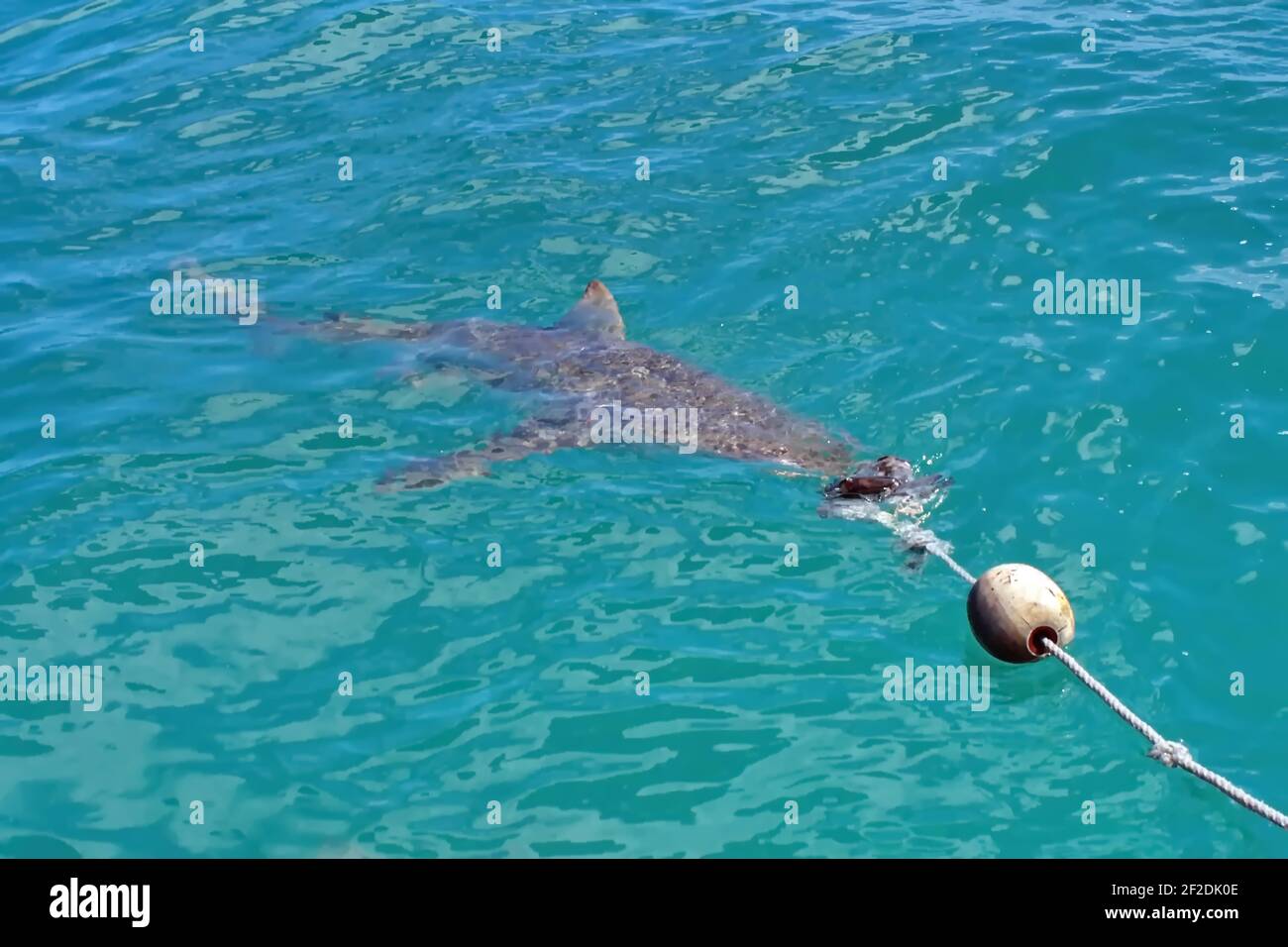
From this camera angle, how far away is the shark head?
36.3 ft

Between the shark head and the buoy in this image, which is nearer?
the buoy

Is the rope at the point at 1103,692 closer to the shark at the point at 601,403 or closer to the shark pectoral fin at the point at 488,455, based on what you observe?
the shark at the point at 601,403

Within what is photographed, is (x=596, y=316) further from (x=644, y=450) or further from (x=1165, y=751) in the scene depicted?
(x=1165, y=751)

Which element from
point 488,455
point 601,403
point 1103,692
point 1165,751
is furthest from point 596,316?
point 1165,751

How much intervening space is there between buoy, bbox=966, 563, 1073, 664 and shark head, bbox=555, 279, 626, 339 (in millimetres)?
4810

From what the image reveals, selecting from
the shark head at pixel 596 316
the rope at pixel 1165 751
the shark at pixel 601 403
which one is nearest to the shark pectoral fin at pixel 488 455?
the shark at pixel 601 403

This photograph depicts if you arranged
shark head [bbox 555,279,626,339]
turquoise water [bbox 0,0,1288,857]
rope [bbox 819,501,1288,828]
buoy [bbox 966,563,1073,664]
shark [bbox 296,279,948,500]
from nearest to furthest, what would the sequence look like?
rope [bbox 819,501,1288,828]
buoy [bbox 966,563,1073,664]
turquoise water [bbox 0,0,1288,857]
shark [bbox 296,279,948,500]
shark head [bbox 555,279,626,339]

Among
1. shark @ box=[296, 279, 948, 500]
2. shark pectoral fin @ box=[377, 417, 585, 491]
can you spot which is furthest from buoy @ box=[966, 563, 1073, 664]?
shark pectoral fin @ box=[377, 417, 585, 491]

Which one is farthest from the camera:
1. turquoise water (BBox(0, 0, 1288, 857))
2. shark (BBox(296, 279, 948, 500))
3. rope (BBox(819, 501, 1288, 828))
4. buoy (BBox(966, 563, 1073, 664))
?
shark (BBox(296, 279, 948, 500))

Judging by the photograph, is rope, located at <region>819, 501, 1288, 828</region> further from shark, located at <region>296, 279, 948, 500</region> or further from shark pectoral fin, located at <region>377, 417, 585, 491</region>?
shark pectoral fin, located at <region>377, 417, 585, 491</region>

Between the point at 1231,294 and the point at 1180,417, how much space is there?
5.52 ft
